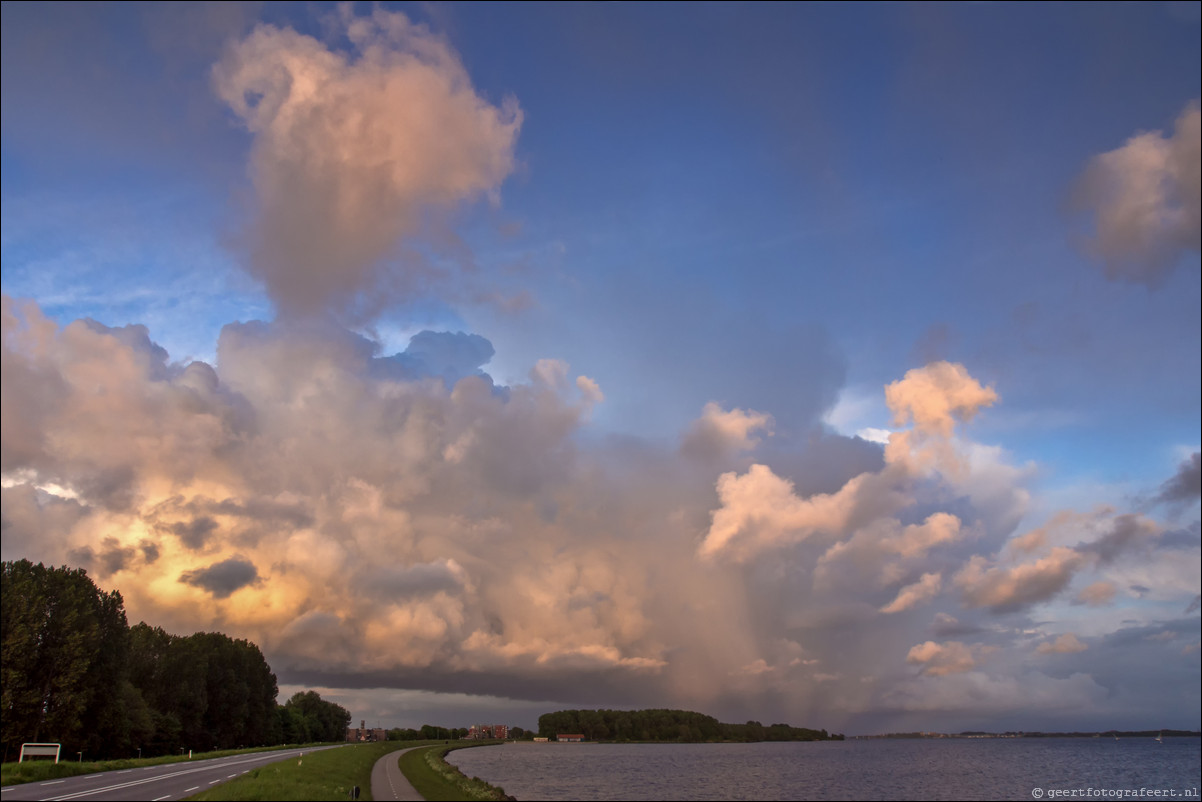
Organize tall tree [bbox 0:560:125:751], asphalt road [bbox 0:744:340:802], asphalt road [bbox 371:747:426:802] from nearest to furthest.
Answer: asphalt road [bbox 0:744:340:802], asphalt road [bbox 371:747:426:802], tall tree [bbox 0:560:125:751]

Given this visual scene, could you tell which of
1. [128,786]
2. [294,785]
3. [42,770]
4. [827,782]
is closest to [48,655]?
[42,770]

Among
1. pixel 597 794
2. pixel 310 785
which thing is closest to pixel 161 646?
pixel 597 794

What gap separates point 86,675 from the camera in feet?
288

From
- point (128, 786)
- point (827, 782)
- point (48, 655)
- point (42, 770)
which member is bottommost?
point (827, 782)

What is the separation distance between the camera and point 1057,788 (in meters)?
108

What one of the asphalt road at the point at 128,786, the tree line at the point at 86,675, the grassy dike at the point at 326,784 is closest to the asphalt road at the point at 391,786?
the grassy dike at the point at 326,784

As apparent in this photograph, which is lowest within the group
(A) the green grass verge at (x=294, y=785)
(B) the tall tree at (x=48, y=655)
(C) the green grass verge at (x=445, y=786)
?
(C) the green grass verge at (x=445, y=786)

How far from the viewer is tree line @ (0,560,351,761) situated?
258 feet

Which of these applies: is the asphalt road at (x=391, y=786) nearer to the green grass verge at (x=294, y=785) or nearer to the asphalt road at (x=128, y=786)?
the green grass verge at (x=294, y=785)

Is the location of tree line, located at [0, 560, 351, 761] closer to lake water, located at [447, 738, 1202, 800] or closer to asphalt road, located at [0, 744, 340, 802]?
asphalt road, located at [0, 744, 340, 802]

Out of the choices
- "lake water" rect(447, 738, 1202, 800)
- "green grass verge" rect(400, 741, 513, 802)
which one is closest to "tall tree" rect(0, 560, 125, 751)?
"green grass verge" rect(400, 741, 513, 802)

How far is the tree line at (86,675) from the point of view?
7850 centimetres

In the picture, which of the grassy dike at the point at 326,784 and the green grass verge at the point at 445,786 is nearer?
the grassy dike at the point at 326,784

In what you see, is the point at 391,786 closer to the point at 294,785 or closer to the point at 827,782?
the point at 294,785
